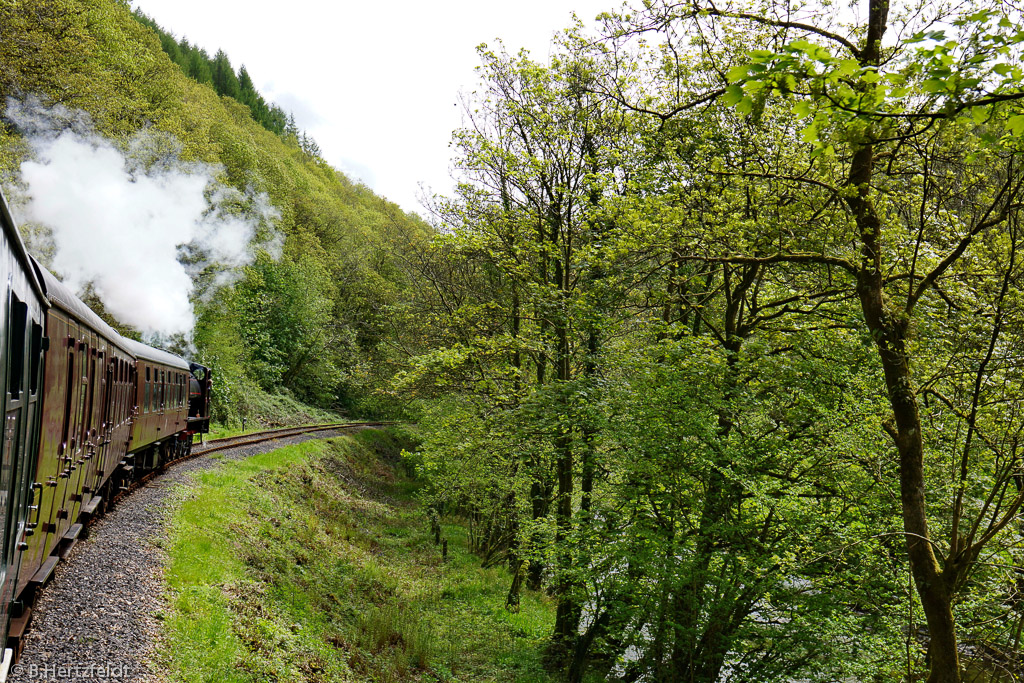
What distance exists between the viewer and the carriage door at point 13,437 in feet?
10.9

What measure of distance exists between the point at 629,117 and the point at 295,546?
10639mm

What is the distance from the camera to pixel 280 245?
136 ft

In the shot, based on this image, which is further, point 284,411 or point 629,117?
point 284,411

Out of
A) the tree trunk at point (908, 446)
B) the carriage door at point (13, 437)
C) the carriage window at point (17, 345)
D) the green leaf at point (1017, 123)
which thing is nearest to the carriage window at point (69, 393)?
the carriage door at point (13, 437)

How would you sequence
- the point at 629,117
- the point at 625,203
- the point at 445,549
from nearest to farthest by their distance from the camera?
the point at 625,203
the point at 629,117
the point at 445,549

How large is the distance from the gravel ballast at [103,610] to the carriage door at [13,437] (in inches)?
74.9

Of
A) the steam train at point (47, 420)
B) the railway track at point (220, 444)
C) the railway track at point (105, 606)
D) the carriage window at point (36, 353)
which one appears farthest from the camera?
the railway track at point (220, 444)

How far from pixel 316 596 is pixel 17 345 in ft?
30.8

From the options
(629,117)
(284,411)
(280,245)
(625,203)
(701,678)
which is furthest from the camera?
(280,245)

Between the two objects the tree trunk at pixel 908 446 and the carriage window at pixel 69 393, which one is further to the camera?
the carriage window at pixel 69 393

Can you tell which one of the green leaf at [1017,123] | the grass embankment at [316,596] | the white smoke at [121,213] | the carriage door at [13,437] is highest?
the white smoke at [121,213]

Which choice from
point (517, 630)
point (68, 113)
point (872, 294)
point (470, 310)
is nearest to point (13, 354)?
point (872, 294)

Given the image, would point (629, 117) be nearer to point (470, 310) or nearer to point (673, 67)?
point (673, 67)

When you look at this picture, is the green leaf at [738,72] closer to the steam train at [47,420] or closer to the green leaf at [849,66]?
the green leaf at [849,66]
